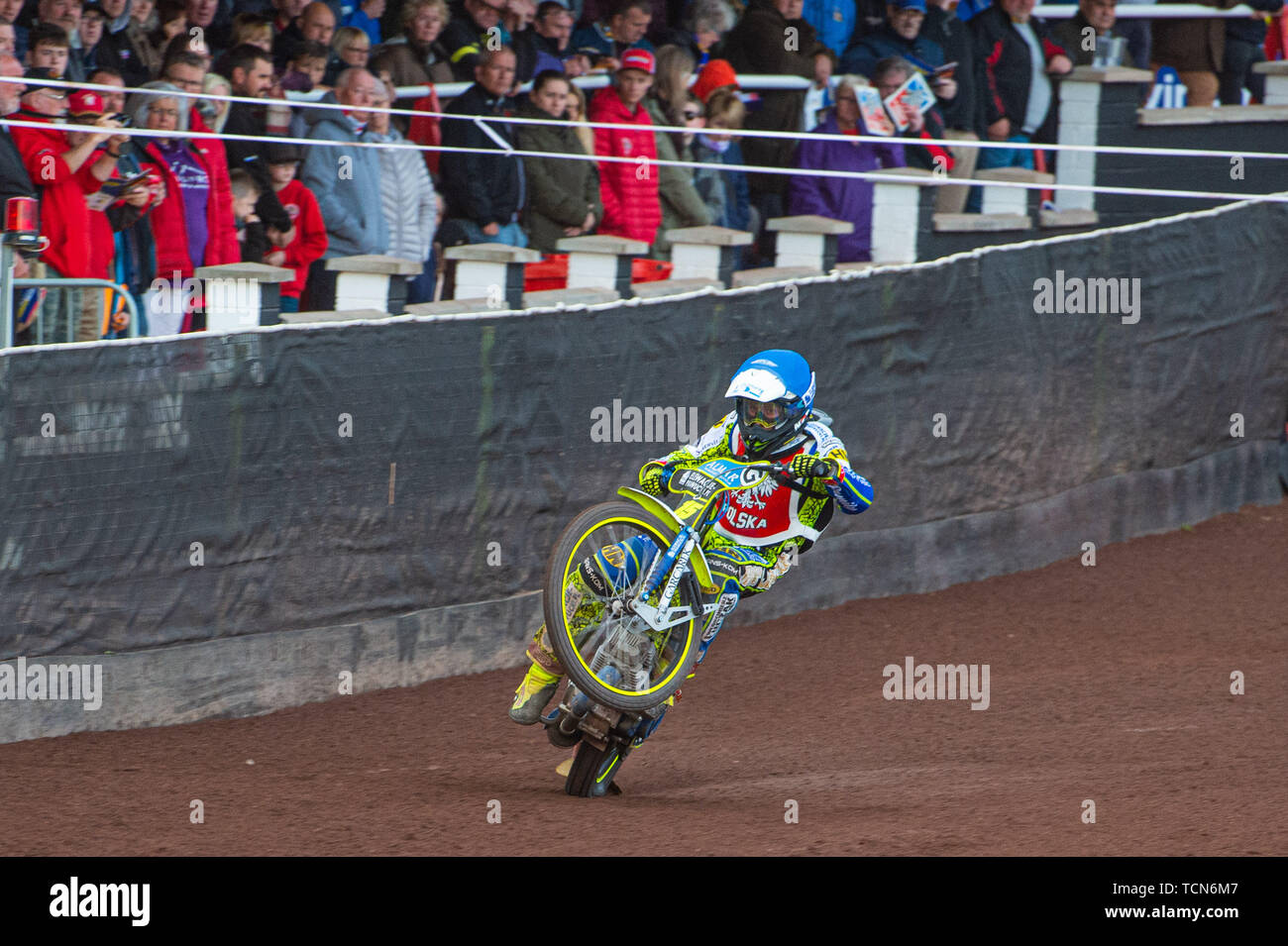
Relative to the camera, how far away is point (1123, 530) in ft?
46.1

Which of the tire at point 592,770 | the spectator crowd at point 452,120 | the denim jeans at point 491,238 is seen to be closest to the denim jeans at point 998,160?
the spectator crowd at point 452,120

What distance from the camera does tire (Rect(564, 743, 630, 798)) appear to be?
805 cm

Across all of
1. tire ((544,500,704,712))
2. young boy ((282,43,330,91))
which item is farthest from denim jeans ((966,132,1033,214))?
tire ((544,500,704,712))

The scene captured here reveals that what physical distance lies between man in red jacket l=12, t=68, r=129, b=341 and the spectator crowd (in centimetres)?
1

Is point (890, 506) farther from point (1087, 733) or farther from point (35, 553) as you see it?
point (35, 553)

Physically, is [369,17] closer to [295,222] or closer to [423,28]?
[423,28]

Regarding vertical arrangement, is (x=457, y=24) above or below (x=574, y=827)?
above

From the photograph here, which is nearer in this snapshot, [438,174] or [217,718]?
[217,718]

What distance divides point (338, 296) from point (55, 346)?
272cm

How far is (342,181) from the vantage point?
37.6ft

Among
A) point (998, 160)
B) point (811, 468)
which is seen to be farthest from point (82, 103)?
point (998, 160)

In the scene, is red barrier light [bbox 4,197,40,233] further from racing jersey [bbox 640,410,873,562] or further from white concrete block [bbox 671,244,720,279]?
white concrete block [bbox 671,244,720,279]

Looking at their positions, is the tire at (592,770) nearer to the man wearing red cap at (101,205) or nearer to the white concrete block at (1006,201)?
the man wearing red cap at (101,205)

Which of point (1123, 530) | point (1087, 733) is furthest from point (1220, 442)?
point (1087, 733)
